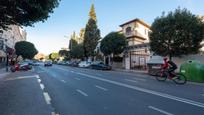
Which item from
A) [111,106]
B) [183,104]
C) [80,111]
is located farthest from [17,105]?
[183,104]

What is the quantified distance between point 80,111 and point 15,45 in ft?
297

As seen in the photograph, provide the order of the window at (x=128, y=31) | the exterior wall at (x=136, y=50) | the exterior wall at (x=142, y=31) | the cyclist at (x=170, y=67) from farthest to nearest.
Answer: the exterior wall at (x=142, y=31)
the window at (x=128, y=31)
the exterior wall at (x=136, y=50)
the cyclist at (x=170, y=67)

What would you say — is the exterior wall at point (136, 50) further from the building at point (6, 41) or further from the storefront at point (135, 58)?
the building at point (6, 41)

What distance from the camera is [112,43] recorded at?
47344 mm

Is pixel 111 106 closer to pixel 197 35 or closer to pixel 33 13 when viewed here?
pixel 33 13

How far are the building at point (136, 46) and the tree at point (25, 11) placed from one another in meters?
23.2

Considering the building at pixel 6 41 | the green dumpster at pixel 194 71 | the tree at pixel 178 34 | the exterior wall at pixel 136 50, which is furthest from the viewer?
the building at pixel 6 41

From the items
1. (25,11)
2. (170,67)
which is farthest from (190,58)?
(25,11)

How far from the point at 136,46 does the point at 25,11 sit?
1391 inches

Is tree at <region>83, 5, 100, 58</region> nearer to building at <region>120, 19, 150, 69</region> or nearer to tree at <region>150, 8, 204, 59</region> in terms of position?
building at <region>120, 19, 150, 69</region>

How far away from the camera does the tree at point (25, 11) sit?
1130 centimetres

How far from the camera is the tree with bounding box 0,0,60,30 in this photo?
1130cm

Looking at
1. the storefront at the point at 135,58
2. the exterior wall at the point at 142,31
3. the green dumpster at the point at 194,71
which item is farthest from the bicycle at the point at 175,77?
the exterior wall at the point at 142,31

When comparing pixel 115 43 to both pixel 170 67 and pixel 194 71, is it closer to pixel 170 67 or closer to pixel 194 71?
pixel 194 71
